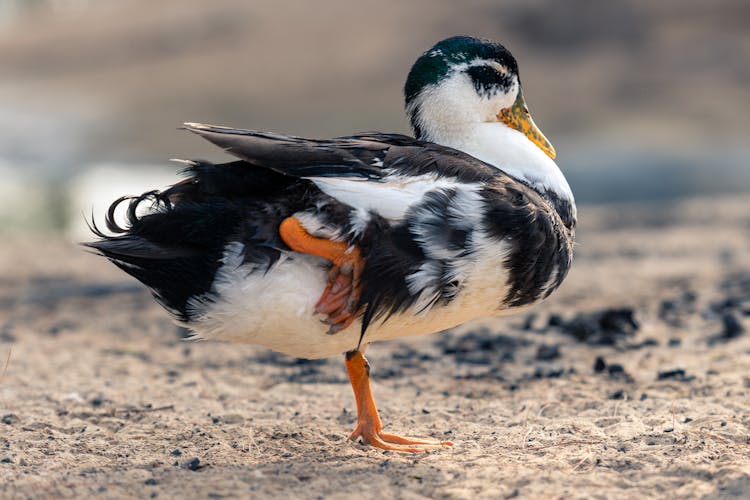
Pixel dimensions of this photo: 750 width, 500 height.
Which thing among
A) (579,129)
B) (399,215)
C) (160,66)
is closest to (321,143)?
(399,215)

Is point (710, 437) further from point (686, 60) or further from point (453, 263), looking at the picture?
point (686, 60)

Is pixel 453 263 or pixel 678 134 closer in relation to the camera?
pixel 453 263

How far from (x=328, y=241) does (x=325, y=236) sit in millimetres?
23

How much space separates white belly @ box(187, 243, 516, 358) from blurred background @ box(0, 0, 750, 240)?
31.0 feet

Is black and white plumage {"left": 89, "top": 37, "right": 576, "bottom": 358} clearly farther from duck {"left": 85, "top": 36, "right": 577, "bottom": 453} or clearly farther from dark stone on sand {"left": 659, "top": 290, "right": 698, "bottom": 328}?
dark stone on sand {"left": 659, "top": 290, "right": 698, "bottom": 328}

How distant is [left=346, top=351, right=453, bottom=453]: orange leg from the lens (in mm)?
4227

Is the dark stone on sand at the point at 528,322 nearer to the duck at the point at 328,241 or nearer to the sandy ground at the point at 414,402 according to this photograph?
the sandy ground at the point at 414,402

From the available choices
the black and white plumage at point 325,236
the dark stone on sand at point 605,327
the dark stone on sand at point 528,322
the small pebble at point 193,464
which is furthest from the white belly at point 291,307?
the dark stone on sand at point 528,322

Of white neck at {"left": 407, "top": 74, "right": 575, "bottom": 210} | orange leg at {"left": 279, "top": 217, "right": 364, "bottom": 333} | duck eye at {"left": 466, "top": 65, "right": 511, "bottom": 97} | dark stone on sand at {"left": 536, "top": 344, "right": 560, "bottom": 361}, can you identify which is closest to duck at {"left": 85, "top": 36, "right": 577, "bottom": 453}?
orange leg at {"left": 279, "top": 217, "right": 364, "bottom": 333}

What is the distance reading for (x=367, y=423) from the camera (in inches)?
169

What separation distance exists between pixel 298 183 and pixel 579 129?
15682mm

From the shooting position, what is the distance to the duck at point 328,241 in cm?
368

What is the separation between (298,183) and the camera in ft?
12.4

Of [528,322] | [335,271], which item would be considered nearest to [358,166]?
[335,271]
